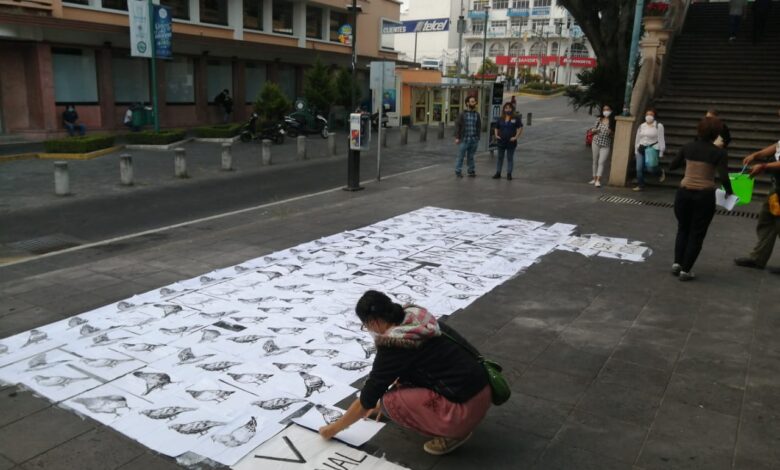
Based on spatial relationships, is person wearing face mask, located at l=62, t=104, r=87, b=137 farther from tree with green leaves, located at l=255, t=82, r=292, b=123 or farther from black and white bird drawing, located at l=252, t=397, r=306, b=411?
black and white bird drawing, located at l=252, t=397, r=306, b=411

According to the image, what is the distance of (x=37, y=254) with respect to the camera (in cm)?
923

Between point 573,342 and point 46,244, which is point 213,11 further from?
point 573,342

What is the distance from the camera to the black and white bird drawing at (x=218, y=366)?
5117mm

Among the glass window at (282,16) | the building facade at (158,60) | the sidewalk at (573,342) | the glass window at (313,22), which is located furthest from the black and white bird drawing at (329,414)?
the glass window at (313,22)

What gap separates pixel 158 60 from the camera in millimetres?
26609

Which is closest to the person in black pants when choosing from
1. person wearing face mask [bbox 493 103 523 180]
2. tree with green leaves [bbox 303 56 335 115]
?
person wearing face mask [bbox 493 103 523 180]

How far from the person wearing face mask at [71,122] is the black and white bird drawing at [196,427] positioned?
21742 millimetres

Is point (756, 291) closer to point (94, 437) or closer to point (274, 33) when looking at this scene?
point (94, 437)

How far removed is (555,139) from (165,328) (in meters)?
23.0

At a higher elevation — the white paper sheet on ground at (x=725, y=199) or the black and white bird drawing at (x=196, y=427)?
the white paper sheet on ground at (x=725, y=199)

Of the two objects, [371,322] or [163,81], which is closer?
[371,322]

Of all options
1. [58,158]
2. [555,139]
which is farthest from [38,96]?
[555,139]

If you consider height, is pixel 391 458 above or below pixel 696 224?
below

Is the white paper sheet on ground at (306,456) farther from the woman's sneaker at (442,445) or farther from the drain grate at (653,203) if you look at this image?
the drain grate at (653,203)
